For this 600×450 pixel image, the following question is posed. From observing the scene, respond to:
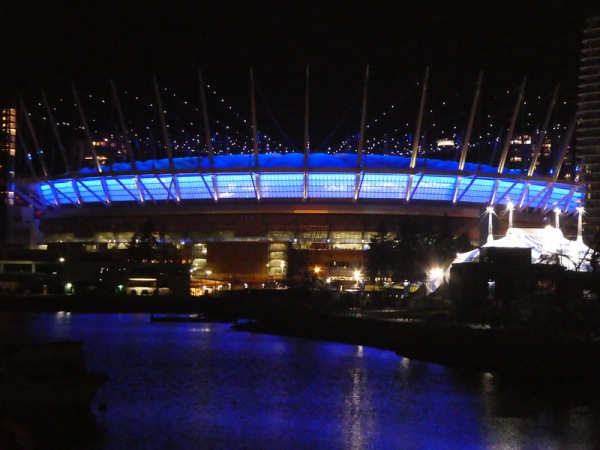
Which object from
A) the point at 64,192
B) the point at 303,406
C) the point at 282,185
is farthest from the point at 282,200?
Result: the point at 303,406

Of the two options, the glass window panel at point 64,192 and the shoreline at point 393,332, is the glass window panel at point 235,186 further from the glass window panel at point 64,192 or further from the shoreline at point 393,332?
the glass window panel at point 64,192

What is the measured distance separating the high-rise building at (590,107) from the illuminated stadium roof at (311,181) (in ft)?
17.7

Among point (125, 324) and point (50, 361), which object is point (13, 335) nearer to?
point (125, 324)

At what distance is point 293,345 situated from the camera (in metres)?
45.0

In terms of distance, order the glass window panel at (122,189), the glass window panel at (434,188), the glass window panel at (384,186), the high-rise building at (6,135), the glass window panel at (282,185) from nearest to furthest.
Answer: the glass window panel at (282,185) < the glass window panel at (384,186) < the glass window panel at (434,188) < the glass window panel at (122,189) < the high-rise building at (6,135)

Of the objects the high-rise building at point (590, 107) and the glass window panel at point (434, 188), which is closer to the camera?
the glass window panel at point (434, 188)

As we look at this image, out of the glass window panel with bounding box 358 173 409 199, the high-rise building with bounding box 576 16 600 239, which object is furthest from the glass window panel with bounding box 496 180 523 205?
the high-rise building with bounding box 576 16 600 239

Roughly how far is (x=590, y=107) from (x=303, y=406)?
69117mm

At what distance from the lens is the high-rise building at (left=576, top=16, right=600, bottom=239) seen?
285ft

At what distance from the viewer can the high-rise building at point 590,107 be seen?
8688 centimetres

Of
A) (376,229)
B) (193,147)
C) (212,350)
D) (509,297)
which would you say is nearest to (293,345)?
(212,350)

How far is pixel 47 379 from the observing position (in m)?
24.5

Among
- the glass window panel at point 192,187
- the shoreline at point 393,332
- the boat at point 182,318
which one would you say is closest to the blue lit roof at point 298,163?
the glass window panel at point 192,187

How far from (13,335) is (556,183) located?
4991cm
